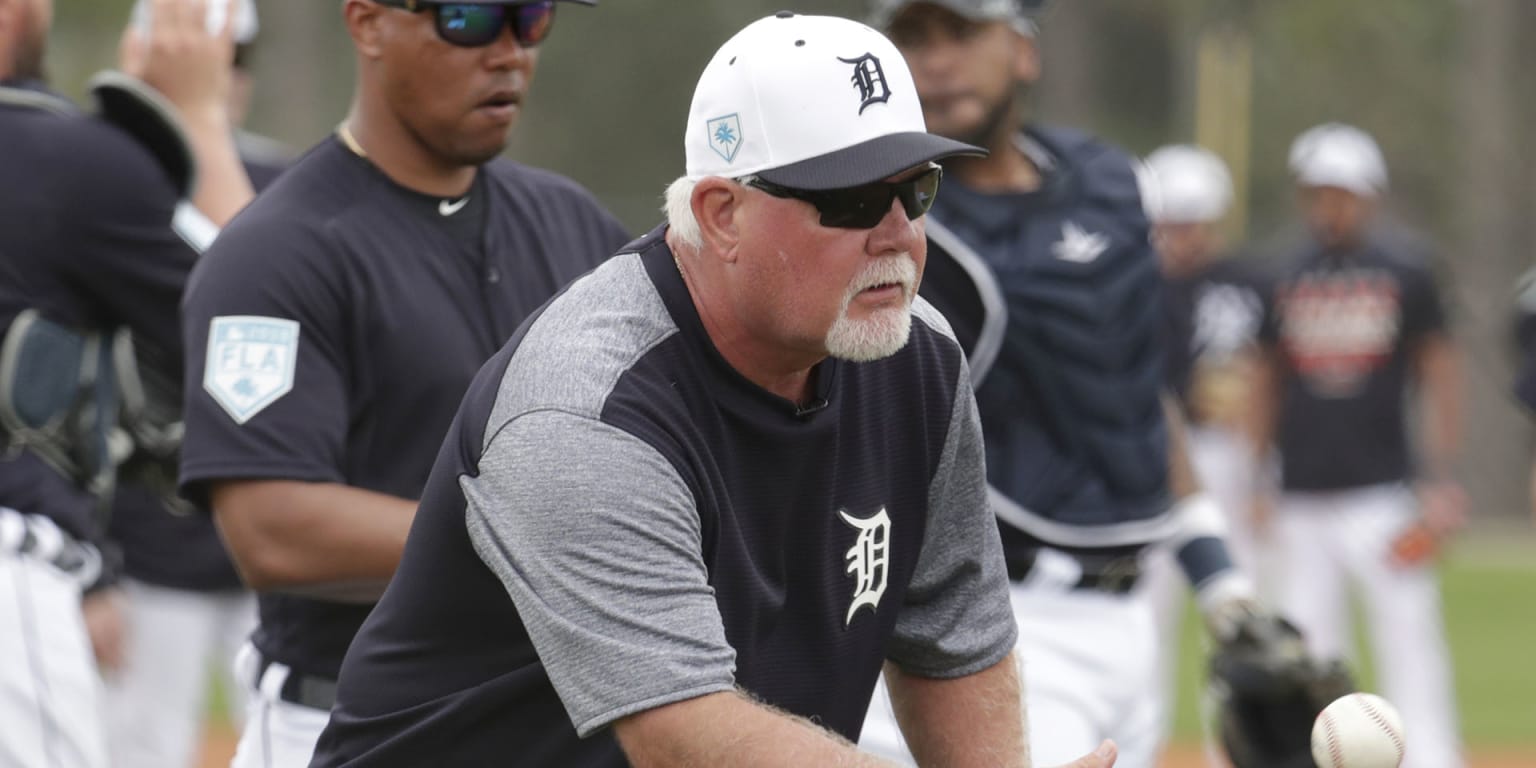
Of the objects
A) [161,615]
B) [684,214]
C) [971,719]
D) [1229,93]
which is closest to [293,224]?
[684,214]

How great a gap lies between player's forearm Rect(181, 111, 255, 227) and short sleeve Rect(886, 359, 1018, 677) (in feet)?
6.55

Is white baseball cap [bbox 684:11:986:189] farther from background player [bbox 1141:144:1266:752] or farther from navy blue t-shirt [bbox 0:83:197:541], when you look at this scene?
background player [bbox 1141:144:1266:752]

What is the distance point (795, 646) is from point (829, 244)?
2.05 feet

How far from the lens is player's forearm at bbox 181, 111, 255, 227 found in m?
4.93

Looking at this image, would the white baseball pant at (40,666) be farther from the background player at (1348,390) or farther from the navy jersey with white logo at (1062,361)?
the background player at (1348,390)

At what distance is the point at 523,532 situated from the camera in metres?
3.06

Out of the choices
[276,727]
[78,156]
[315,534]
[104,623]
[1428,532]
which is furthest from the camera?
[1428,532]

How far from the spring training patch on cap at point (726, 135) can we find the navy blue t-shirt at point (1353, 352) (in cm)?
880

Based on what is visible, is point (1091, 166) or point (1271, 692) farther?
point (1091, 166)

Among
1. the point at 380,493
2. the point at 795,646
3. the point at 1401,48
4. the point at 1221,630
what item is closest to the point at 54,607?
the point at 380,493

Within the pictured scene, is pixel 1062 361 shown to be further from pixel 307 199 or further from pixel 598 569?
pixel 598 569

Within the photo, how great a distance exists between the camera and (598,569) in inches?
120

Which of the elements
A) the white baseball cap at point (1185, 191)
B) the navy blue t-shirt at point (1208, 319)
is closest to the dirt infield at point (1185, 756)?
the navy blue t-shirt at point (1208, 319)

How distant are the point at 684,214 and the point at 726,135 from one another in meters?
0.14
